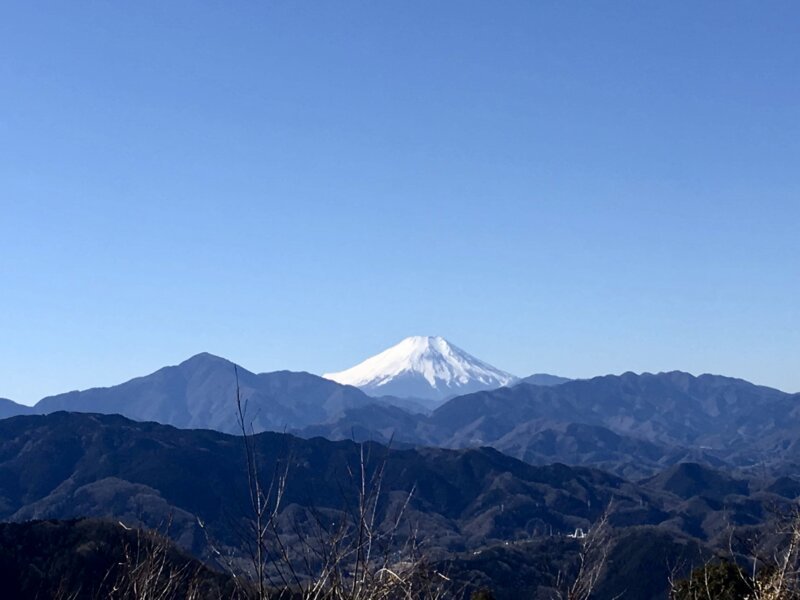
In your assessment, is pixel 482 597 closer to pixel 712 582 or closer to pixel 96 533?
pixel 712 582

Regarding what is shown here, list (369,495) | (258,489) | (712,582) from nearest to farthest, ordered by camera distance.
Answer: (258,489) < (369,495) < (712,582)

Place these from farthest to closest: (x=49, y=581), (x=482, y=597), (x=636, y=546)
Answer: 1. (x=636, y=546)
2. (x=49, y=581)
3. (x=482, y=597)

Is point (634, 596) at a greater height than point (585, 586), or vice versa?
point (585, 586)

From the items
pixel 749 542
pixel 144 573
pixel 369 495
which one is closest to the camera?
pixel 369 495

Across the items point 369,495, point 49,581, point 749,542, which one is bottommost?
point 49,581

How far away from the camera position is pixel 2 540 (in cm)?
10019

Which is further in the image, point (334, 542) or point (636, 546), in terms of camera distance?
point (636, 546)

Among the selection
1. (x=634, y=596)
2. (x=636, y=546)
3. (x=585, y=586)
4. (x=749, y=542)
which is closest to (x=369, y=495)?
(x=585, y=586)

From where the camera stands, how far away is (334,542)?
818cm

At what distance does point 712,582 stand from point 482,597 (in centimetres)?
1166

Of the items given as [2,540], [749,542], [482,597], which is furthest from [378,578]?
[2,540]

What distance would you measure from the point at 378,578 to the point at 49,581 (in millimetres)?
96727

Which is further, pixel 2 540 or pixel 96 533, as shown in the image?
pixel 96 533

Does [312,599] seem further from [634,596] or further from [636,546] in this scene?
[636,546]
